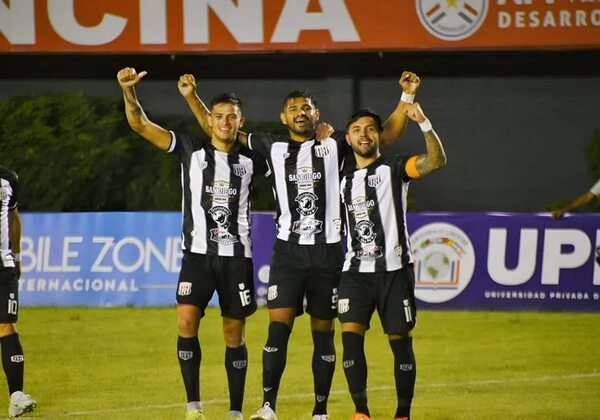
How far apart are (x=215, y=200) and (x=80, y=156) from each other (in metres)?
12.3

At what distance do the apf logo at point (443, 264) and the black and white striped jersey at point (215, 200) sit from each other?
254 inches

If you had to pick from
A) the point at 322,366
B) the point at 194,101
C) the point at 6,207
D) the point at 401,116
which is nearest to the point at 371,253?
the point at 322,366

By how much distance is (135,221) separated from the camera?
46.7 feet

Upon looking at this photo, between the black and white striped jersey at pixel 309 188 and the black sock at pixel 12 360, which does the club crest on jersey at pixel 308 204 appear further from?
the black sock at pixel 12 360

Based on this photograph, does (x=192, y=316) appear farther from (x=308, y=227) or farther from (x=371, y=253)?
(x=371, y=253)

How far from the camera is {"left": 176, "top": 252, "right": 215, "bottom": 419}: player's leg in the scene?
24.3ft

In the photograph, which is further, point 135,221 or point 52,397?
point 135,221

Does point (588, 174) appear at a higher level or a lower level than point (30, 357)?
higher

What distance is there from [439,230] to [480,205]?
5731mm

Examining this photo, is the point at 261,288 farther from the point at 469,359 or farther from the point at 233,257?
the point at 233,257

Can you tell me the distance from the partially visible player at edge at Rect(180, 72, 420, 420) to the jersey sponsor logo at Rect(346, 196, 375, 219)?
0.25 meters

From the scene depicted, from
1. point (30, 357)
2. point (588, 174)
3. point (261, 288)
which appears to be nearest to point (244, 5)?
point (261, 288)

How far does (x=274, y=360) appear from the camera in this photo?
24.2ft

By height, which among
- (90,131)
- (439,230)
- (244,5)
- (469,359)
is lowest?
(469,359)
